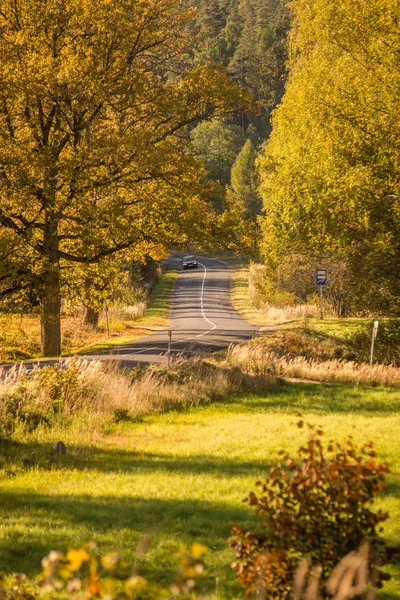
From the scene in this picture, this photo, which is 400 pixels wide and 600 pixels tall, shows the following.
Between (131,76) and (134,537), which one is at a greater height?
(131,76)

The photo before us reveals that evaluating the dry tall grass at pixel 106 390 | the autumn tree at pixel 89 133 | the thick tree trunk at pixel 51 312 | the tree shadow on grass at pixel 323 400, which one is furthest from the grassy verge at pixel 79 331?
the tree shadow on grass at pixel 323 400

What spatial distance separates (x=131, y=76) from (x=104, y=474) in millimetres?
19283

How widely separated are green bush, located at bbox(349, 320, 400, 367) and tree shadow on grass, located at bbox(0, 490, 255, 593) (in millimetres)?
16560

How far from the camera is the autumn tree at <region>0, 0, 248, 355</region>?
2430cm

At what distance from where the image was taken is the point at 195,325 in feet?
138

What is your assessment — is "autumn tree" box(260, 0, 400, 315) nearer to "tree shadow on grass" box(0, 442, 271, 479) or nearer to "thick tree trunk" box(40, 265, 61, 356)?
"thick tree trunk" box(40, 265, 61, 356)

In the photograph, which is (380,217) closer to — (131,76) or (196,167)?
(196,167)

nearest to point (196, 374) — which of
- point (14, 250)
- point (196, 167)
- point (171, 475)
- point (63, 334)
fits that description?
point (171, 475)

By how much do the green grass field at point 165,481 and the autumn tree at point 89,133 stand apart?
11.5 metres

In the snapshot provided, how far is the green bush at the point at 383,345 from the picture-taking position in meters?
25.1

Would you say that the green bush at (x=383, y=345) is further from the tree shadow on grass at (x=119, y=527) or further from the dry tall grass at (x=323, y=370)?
the tree shadow on grass at (x=119, y=527)

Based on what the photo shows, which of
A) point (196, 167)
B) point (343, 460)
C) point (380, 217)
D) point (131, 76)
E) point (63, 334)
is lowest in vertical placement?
point (63, 334)

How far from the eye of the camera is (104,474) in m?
10.6

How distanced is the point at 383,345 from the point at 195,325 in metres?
17.3
